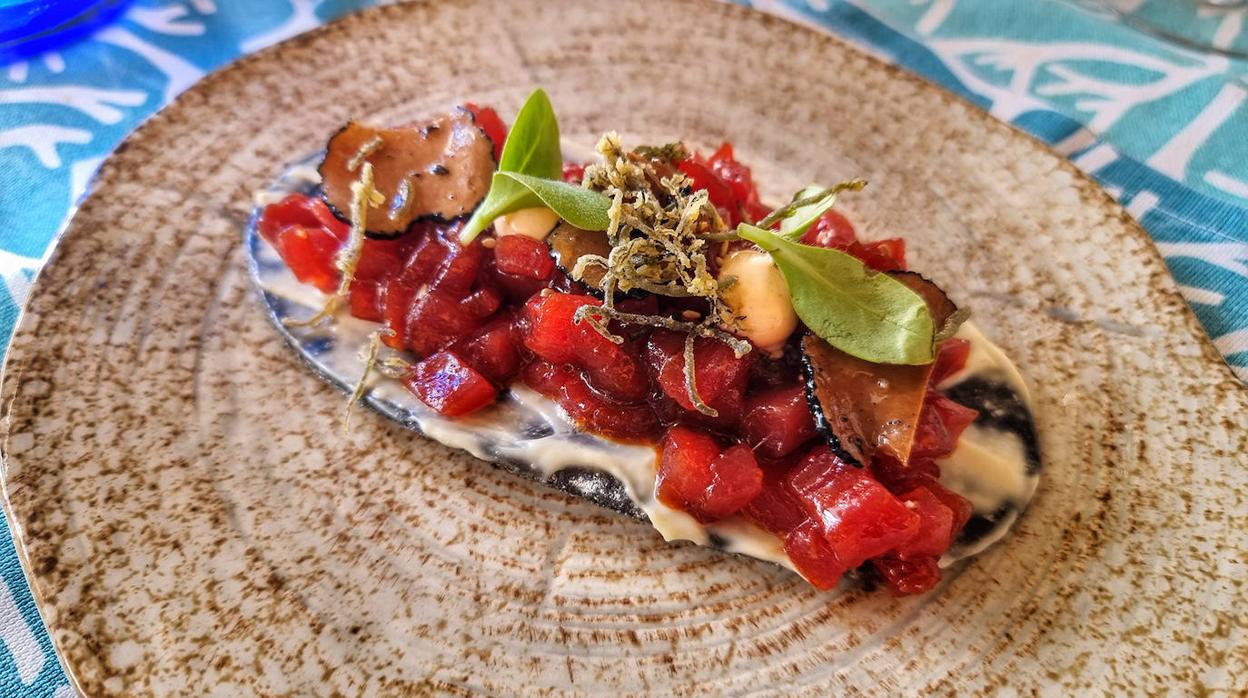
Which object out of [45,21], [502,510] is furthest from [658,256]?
[45,21]

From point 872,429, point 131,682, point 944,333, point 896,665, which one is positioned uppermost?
point 944,333

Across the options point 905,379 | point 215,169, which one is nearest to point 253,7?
point 215,169

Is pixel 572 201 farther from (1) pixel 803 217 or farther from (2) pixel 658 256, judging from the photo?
(1) pixel 803 217

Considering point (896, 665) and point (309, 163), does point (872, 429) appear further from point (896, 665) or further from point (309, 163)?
point (309, 163)

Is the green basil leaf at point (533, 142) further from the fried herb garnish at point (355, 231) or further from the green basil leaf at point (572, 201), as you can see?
the fried herb garnish at point (355, 231)

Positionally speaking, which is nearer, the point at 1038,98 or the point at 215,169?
the point at 215,169

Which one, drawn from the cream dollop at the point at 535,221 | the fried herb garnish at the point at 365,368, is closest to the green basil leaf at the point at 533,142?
the cream dollop at the point at 535,221

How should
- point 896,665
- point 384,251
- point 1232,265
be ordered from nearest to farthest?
1. point 896,665
2. point 384,251
3. point 1232,265
